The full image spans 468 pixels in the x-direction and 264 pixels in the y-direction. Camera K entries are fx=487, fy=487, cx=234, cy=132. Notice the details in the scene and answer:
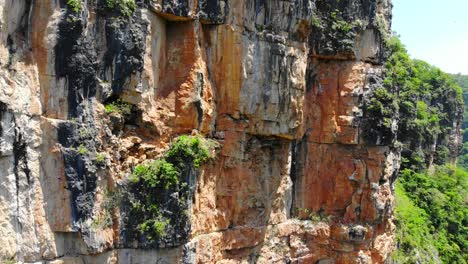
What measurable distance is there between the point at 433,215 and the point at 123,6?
55.9ft

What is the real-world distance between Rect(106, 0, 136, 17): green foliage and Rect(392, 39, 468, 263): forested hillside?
915 centimetres

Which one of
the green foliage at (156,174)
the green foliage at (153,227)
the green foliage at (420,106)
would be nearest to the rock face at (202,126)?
the green foliage at (153,227)

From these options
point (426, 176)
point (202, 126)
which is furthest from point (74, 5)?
point (426, 176)

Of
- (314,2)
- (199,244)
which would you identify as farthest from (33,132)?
(314,2)

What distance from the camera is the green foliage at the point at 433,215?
1873 cm

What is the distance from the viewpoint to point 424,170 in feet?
77.8

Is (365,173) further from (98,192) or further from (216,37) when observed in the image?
(98,192)

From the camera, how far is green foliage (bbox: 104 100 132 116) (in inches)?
393

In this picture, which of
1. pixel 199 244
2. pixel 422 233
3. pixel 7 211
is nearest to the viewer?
pixel 7 211

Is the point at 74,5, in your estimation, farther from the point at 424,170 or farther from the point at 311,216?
the point at 424,170

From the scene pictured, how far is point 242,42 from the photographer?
12.0 metres

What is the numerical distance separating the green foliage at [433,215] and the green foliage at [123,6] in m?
13.0

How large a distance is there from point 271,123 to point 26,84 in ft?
21.6

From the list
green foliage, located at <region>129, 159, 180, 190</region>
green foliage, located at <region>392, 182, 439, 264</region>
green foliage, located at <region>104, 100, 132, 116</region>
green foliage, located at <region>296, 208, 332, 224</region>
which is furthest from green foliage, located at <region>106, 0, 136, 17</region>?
green foliage, located at <region>392, 182, 439, 264</region>
